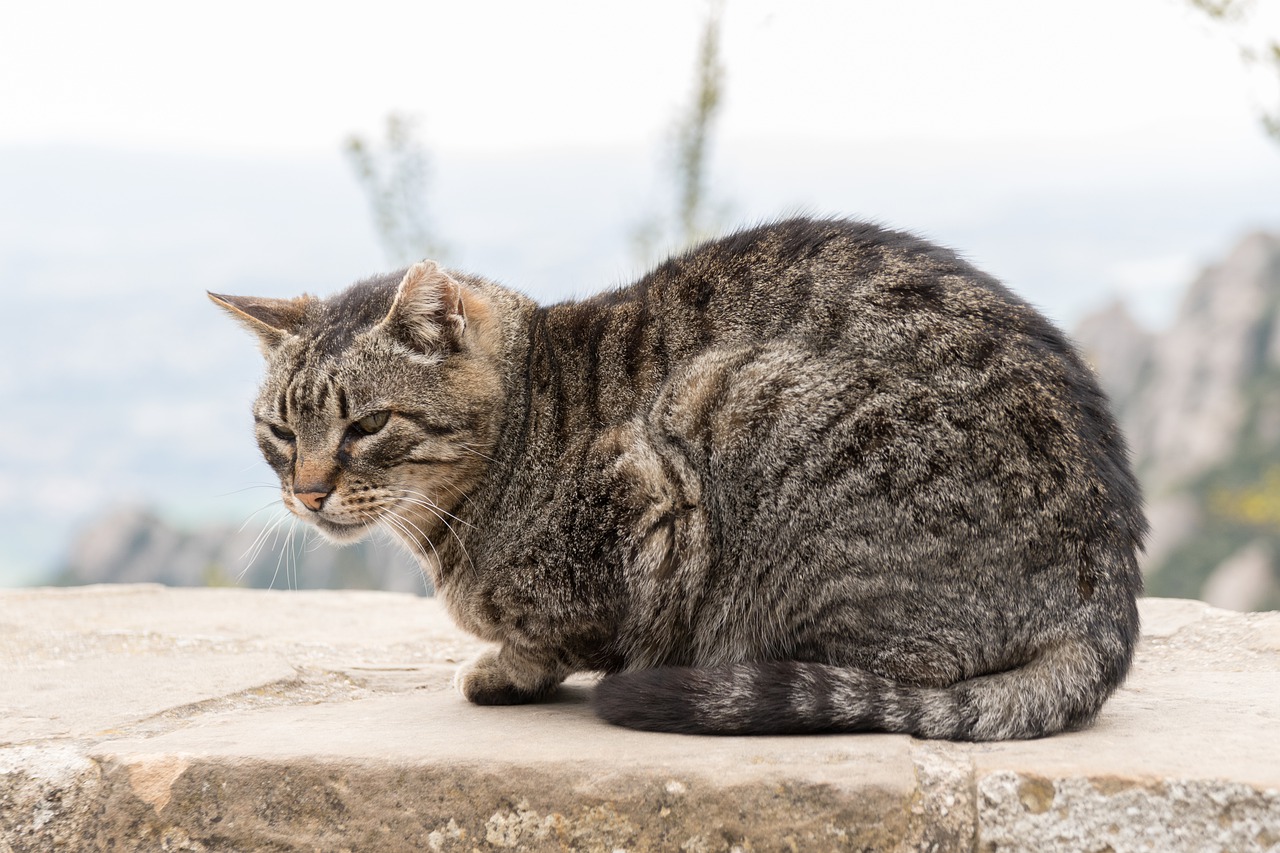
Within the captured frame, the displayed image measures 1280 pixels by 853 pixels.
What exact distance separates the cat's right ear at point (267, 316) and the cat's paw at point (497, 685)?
1.12m

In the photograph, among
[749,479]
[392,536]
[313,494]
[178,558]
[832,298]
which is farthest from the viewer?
[178,558]

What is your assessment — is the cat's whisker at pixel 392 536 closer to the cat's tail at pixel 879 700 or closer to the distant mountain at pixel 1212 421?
the cat's tail at pixel 879 700

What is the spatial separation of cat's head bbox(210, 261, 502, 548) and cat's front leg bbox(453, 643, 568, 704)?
0.40 metres

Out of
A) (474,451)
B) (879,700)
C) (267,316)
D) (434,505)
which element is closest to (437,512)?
(434,505)

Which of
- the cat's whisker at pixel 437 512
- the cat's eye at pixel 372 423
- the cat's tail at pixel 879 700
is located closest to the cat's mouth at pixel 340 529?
the cat's whisker at pixel 437 512

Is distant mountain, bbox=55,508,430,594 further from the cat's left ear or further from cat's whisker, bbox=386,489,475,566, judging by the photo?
the cat's left ear

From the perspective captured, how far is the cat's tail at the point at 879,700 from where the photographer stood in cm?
258

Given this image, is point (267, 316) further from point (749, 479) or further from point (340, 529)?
point (749, 479)

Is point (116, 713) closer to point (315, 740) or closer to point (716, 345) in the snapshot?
point (315, 740)

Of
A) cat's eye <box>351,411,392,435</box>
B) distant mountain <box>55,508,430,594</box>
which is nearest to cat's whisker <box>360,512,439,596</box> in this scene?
cat's eye <box>351,411,392,435</box>

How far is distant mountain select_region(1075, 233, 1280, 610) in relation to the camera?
13.5 m

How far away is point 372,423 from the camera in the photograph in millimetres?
3197

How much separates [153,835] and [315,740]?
37 centimetres

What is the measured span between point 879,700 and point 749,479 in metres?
0.60
